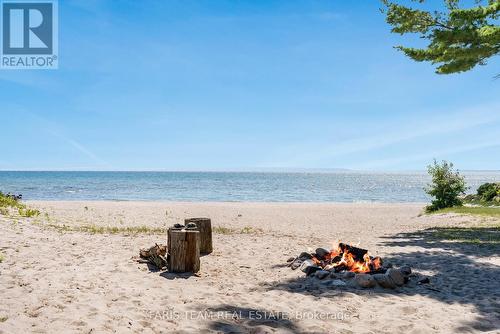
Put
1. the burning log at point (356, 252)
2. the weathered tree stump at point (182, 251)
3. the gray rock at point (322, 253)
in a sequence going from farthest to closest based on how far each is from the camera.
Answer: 1. the gray rock at point (322, 253)
2. the burning log at point (356, 252)
3. the weathered tree stump at point (182, 251)

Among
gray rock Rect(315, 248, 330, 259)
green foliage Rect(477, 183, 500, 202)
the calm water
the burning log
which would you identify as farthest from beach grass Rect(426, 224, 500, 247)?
the calm water

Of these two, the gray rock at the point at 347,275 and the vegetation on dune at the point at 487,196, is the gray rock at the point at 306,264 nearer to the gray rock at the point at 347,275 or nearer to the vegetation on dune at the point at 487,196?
the gray rock at the point at 347,275

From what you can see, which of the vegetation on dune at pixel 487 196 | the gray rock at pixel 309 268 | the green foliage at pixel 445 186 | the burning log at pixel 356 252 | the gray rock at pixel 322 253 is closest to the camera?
the gray rock at pixel 309 268

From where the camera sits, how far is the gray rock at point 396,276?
29.1ft

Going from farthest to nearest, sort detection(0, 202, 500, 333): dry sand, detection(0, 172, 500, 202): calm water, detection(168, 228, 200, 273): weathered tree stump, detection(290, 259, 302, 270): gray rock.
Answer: detection(0, 172, 500, 202): calm water → detection(290, 259, 302, 270): gray rock → detection(168, 228, 200, 273): weathered tree stump → detection(0, 202, 500, 333): dry sand

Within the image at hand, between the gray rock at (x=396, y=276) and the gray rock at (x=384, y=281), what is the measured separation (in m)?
0.09

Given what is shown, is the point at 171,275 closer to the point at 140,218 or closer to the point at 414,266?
the point at 414,266

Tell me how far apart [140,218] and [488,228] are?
1775 cm

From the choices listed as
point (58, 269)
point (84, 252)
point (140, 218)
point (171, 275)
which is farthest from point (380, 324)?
point (140, 218)

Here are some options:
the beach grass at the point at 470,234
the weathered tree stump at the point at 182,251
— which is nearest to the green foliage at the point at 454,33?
the beach grass at the point at 470,234

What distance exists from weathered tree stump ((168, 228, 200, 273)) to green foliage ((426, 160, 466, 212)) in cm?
2328

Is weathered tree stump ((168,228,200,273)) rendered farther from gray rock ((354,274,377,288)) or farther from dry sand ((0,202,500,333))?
gray rock ((354,274,377,288))

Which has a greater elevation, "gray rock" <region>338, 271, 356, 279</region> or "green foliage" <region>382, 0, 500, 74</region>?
"green foliage" <region>382, 0, 500, 74</region>

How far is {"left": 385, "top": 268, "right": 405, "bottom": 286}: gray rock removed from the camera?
8869 mm
